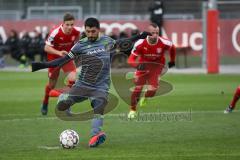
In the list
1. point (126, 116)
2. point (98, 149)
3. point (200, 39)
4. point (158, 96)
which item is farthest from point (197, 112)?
point (200, 39)

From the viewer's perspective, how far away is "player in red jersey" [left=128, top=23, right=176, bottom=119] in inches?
655

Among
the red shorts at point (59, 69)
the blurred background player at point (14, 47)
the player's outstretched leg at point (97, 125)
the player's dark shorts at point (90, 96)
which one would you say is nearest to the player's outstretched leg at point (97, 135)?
the player's outstretched leg at point (97, 125)

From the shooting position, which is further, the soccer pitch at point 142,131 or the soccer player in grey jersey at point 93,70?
Result: the soccer player in grey jersey at point 93,70

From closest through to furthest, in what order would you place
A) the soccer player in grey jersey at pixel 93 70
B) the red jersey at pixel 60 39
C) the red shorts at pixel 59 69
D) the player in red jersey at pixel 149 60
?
1. the soccer player in grey jersey at pixel 93 70
2. the red jersey at pixel 60 39
3. the red shorts at pixel 59 69
4. the player in red jersey at pixel 149 60

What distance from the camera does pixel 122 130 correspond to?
42.6 ft

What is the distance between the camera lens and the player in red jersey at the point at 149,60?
16.6 meters

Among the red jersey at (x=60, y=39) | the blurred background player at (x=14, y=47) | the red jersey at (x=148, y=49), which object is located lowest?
the blurred background player at (x=14, y=47)

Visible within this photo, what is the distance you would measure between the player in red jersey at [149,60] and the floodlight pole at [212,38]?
1112 cm

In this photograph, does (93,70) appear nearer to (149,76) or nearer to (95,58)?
(95,58)

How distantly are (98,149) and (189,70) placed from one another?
1967 centimetres

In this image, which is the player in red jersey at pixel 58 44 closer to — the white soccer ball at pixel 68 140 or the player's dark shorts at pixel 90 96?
the player's dark shorts at pixel 90 96

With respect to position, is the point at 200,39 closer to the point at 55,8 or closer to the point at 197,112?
the point at 55,8

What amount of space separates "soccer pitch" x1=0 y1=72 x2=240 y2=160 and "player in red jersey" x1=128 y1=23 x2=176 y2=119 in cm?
63

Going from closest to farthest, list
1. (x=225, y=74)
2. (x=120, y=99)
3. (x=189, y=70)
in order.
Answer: (x=120, y=99) → (x=225, y=74) → (x=189, y=70)
